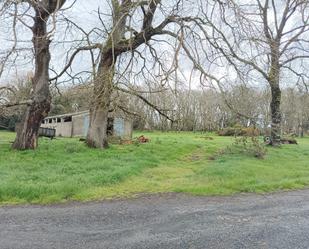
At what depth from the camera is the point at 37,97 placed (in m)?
16.5

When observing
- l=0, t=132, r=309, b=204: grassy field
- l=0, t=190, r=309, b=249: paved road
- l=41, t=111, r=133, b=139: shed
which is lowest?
l=0, t=190, r=309, b=249: paved road

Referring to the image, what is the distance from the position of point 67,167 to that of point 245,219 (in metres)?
6.84

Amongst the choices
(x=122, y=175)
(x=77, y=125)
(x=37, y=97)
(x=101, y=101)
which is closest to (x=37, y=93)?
(x=37, y=97)

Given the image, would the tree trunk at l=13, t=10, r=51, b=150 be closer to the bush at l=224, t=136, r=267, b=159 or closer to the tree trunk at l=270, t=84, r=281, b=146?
the bush at l=224, t=136, r=267, b=159

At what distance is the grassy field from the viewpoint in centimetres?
889

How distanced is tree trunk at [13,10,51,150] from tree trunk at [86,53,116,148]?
7.34ft

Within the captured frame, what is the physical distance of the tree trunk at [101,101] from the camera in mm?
14430

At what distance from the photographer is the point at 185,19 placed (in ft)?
48.9

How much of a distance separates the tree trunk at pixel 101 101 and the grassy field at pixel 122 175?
3.90 feet

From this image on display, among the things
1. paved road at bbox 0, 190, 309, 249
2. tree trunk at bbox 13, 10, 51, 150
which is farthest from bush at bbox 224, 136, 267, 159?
tree trunk at bbox 13, 10, 51, 150

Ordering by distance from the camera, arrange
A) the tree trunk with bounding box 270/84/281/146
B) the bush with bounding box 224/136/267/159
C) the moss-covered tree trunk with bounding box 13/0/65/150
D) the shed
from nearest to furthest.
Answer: the moss-covered tree trunk with bounding box 13/0/65/150, the bush with bounding box 224/136/267/159, the tree trunk with bounding box 270/84/281/146, the shed

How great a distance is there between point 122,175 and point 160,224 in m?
4.73

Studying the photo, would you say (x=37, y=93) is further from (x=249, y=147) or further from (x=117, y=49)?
(x=249, y=147)

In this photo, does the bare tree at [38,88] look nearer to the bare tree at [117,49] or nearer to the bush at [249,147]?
the bare tree at [117,49]
